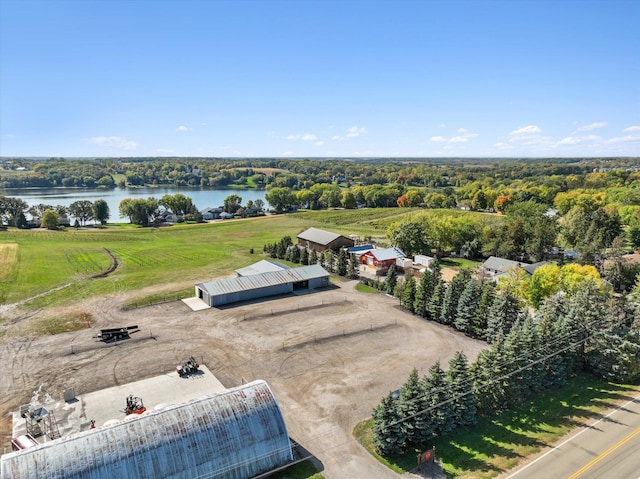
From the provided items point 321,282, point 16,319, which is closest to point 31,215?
point 16,319

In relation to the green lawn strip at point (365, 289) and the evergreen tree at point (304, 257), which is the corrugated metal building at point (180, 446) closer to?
the green lawn strip at point (365, 289)

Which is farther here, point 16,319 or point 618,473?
point 16,319

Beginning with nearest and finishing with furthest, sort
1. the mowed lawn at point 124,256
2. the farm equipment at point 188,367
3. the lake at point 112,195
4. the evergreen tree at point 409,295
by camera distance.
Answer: the farm equipment at point 188,367, the evergreen tree at point 409,295, the mowed lawn at point 124,256, the lake at point 112,195

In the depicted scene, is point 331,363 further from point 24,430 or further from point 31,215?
point 31,215

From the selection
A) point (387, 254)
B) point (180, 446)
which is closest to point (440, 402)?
point (180, 446)

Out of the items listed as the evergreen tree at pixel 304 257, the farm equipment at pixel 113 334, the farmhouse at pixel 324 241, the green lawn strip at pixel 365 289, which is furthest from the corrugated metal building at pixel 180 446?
the farmhouse at pixel 324 241

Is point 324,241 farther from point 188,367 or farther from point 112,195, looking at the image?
point 112,195
